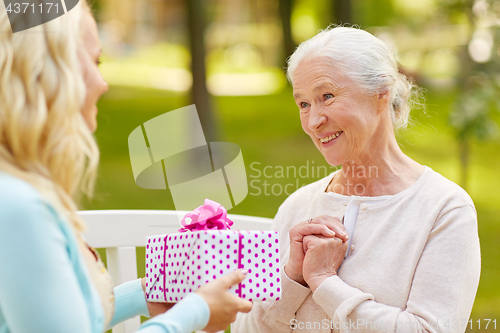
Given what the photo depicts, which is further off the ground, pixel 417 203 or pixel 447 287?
pixel 417 203

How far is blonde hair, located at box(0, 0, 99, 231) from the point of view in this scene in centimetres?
113

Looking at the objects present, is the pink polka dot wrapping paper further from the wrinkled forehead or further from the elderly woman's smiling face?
the wrinkled forehead

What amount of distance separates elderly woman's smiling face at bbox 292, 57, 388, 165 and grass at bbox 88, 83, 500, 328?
0.37 m

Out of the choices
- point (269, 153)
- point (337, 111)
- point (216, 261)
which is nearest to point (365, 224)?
point (337, 111)

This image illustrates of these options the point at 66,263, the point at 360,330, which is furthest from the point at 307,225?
the point at 66,263

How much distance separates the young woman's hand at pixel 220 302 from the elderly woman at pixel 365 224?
0.49 m

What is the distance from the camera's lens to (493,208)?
6.62 meters

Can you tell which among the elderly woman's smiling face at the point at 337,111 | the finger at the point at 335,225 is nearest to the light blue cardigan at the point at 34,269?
the finger at the point at 335,225

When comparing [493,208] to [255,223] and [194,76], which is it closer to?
[194,76]

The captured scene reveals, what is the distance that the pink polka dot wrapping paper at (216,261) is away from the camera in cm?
152

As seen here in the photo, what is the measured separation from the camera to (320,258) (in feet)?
6.18

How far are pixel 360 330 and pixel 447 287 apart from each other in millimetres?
335

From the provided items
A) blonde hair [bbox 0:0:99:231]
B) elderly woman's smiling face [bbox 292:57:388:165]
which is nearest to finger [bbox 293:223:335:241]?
elderly woman's smiling face [bbox 292:57:388:165]

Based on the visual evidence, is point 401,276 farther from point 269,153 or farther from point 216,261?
point 269,153
